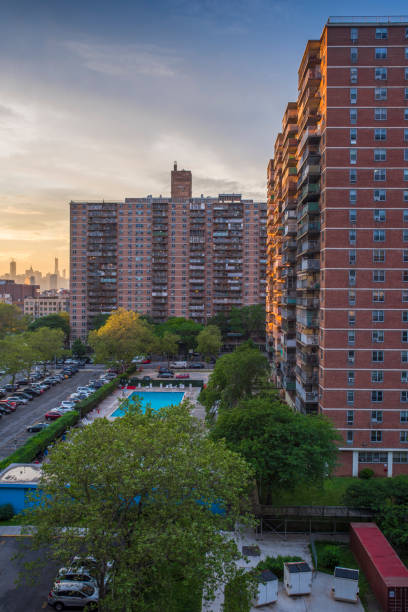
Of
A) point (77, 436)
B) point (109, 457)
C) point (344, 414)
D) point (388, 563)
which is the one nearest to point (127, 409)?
point (77, 436)

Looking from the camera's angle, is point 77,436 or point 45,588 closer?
point 77,436

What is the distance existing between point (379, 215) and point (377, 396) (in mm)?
15436

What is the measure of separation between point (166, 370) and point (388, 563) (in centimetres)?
6512

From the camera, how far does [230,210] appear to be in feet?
395

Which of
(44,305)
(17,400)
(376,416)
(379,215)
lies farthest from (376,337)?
(44,305)

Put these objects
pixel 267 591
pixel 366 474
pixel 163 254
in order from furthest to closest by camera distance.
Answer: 1. pixel 163 254
2. pixel 366 474
3. pixel 267 591

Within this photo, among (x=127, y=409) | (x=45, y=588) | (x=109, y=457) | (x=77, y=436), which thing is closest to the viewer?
(x=109, y=457)

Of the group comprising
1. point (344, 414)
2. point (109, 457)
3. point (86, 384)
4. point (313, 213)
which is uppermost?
point (313, 213)

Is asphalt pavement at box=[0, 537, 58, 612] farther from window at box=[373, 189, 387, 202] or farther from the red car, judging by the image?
window at box=[373, 189, 387, 202]

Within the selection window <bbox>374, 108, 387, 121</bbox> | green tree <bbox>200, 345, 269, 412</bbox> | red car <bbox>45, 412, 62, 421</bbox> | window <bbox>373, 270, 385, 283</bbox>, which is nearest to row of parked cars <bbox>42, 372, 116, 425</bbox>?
red car <bbox>45, 412, 62, 421</bbox>

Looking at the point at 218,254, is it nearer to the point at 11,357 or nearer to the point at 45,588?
the point at 11,357

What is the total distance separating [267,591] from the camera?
72.1 ft

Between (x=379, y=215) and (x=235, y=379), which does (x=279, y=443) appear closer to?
(x=235, y=379)

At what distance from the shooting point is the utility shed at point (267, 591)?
2189 cm
